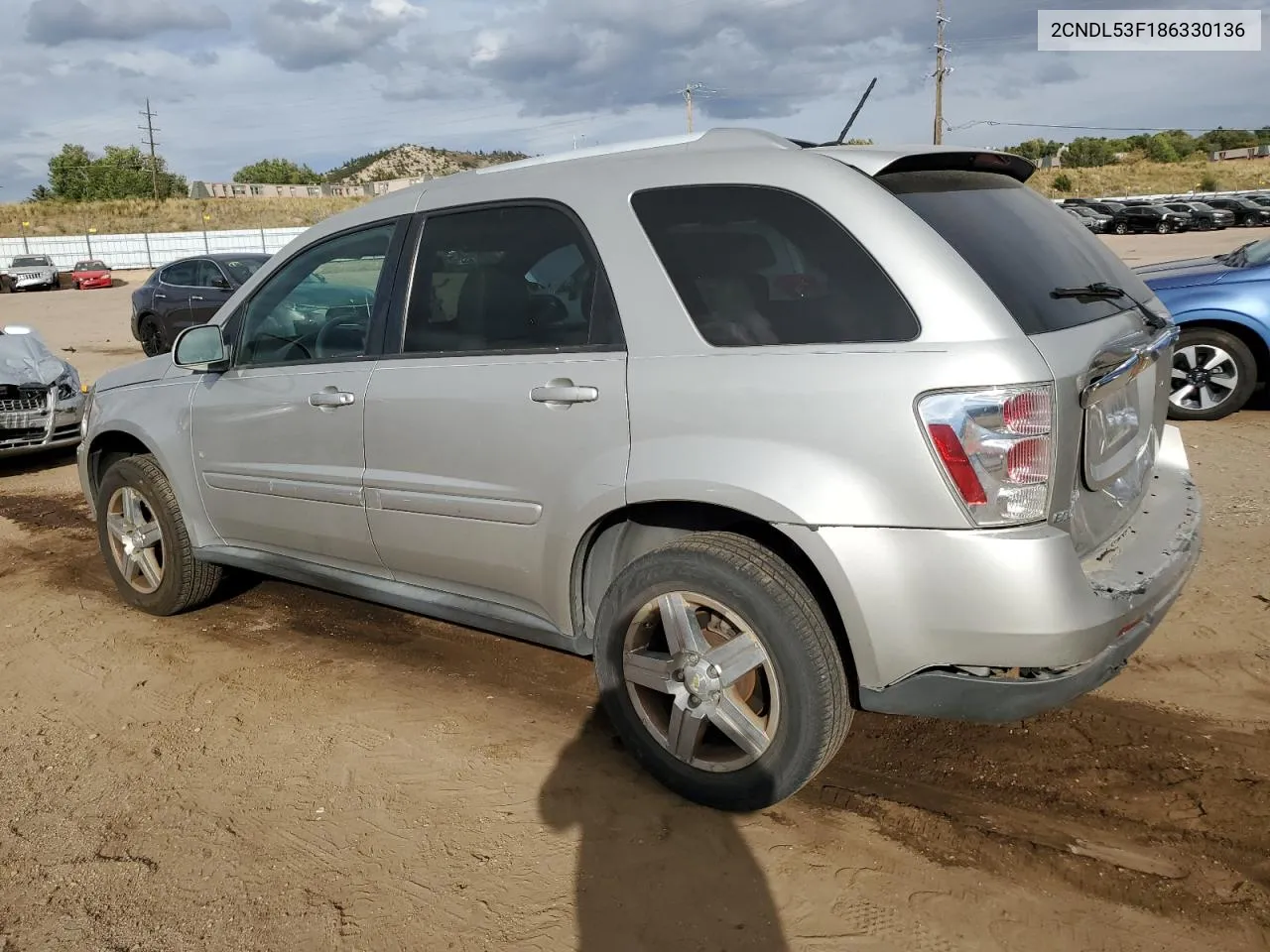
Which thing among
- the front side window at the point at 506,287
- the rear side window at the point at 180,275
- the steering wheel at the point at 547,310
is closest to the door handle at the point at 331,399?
the front side window at the point at 506,287

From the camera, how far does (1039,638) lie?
2393 millimetres

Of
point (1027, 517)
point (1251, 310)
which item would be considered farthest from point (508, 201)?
point (1251, 310)

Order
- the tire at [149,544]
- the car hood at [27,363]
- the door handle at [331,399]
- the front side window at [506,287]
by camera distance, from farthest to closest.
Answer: the car hood at [27,363] < the tire at [149,544] < the door handle at [331,399] < the front side window at [506,287]

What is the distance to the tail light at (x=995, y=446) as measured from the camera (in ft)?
7.75

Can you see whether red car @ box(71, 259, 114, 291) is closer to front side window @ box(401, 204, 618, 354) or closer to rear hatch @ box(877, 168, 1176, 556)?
front side window @ box(401, 204, 618, 354)

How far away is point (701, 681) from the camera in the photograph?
280 centimetres

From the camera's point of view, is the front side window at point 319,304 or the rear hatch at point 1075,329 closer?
the rear hatch at point 1075,329

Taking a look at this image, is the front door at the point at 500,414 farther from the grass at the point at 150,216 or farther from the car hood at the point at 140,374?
the grass at the point at 150,216

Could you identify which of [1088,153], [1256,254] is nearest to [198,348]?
[1256,254]

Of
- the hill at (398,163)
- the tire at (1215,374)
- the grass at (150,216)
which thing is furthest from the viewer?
the hill at (398,163)

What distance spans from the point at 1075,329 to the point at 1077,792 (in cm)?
139

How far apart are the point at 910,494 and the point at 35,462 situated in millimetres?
8779

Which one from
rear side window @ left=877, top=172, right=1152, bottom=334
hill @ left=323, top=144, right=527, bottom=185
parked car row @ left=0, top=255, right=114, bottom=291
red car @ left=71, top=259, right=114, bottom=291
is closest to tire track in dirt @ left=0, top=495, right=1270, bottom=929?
rear side window @ left=877, top=172, right=1152, bottom=334

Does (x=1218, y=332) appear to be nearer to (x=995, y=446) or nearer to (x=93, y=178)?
(x=995, y=446)
